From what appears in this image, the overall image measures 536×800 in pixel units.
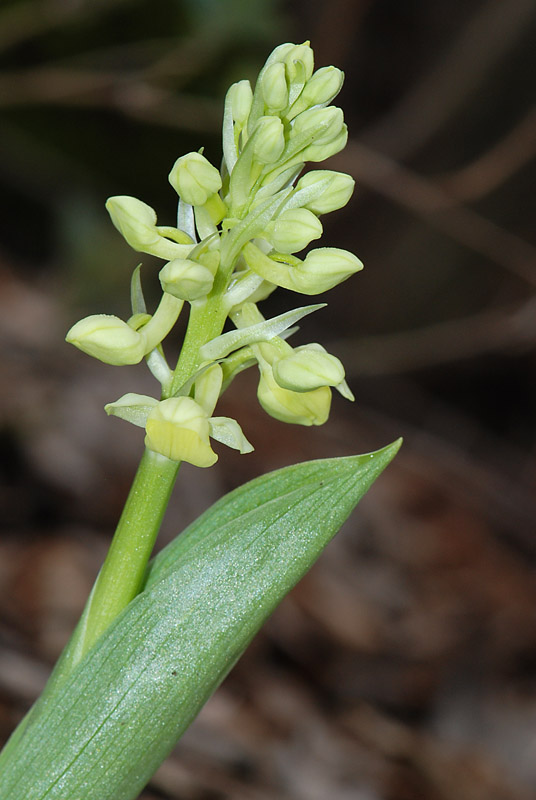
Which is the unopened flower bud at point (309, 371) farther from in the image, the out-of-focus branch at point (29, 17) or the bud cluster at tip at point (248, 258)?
the out-of-focus branch at point (29, 17)

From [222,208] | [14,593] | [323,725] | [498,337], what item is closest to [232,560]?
[222,208]

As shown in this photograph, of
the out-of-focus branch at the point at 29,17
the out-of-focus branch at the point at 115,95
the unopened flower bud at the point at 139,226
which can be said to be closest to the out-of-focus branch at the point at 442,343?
the out-of-focus branch at the point at 115,95

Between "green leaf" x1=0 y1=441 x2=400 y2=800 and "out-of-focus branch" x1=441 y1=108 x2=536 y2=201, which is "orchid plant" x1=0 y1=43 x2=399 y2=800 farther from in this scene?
"out-of-focus branch" x1=441 y1=108 x2=536 y2=201

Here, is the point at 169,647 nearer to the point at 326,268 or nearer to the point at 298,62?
the point at 326,268

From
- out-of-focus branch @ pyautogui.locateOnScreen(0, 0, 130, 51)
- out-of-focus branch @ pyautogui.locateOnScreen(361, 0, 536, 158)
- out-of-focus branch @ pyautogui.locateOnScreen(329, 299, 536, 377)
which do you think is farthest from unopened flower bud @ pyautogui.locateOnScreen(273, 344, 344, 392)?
out-of-focus branch @ pyautogui.locateOnScreen(361, 0, 536, 158)

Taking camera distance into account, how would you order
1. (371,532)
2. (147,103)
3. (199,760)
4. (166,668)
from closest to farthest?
1. (166,668)
2. (199,760)
3. (147,103)
4. (371,532)

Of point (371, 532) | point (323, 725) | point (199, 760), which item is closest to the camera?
point (199, 760)

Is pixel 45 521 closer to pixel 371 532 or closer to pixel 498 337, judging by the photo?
pixel 371 532

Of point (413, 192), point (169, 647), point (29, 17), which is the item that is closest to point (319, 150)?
point (169, 647)
